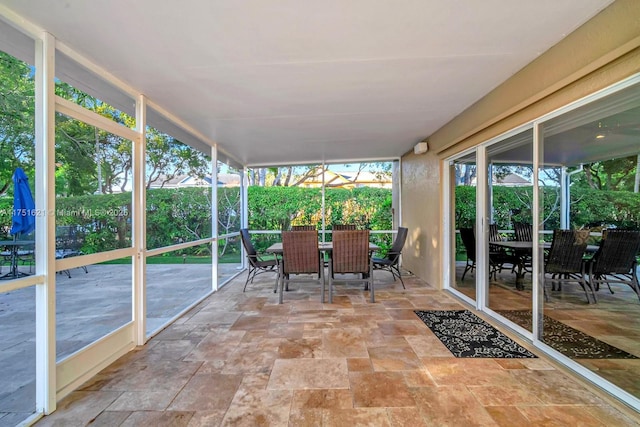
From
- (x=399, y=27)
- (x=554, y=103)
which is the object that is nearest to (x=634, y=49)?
(x=554, y=103)

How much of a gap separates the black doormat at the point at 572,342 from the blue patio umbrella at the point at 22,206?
423 centimetres

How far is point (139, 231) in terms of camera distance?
2.76 metres

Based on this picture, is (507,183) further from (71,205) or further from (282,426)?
(71,205)

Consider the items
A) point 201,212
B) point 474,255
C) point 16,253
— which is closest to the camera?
point 16,253

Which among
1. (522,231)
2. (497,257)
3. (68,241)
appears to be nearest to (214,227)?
(68,241)

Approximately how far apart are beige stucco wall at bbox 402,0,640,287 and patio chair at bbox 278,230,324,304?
2.06 m

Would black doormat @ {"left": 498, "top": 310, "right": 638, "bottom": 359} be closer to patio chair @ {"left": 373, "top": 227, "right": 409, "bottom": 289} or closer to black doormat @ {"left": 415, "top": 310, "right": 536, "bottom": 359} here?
black doormat @ {"left": 415, "top": 310, "right": 536, "bottom": 359}

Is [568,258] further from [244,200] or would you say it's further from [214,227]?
[244,200]

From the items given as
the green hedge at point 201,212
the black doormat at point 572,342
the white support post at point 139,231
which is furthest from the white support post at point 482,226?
the white support post at point 139,231

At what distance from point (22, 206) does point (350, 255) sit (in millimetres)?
3410

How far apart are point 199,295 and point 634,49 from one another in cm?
527

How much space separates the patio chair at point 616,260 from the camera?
2.63 meters

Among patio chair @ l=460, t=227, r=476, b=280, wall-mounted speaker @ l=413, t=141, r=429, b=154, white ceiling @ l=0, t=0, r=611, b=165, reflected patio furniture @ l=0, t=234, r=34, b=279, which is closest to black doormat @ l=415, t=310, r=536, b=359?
patio chair @ l=460, t=227, r=476, b=280

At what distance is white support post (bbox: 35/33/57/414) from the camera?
1818 mm
